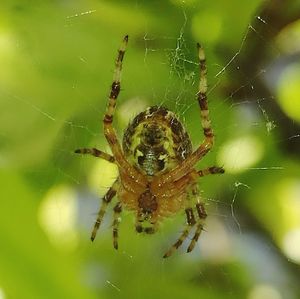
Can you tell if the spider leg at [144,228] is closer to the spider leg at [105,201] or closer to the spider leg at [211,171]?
the spider leg at [105,201]

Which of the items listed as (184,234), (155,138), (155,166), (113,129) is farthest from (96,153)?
(184,234)

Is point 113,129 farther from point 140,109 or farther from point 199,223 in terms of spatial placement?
point 199,223

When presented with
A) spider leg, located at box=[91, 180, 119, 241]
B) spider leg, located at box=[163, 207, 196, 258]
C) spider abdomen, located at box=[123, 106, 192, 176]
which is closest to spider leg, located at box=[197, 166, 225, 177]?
spider abdomen, located at box=[123, 106, 192, 176]

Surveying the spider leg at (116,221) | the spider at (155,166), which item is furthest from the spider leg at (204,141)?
the spider leg at (116,221)

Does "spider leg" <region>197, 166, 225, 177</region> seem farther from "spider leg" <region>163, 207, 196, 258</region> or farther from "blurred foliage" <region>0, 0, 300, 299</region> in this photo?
"spider leg" <region>163, 207, 196, 258</region>

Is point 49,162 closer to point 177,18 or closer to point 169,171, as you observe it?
point 169,171

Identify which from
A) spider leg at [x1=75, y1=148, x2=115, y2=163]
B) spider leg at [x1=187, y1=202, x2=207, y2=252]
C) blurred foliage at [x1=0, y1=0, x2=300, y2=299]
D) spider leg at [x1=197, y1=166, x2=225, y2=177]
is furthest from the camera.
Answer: spider leg at [x1=187, y1=202, x2=207, y2=252]

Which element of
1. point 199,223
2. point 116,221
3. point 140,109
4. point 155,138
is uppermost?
point 140,109

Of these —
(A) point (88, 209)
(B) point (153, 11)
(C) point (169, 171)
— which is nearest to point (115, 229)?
(A) point (88, 209)
